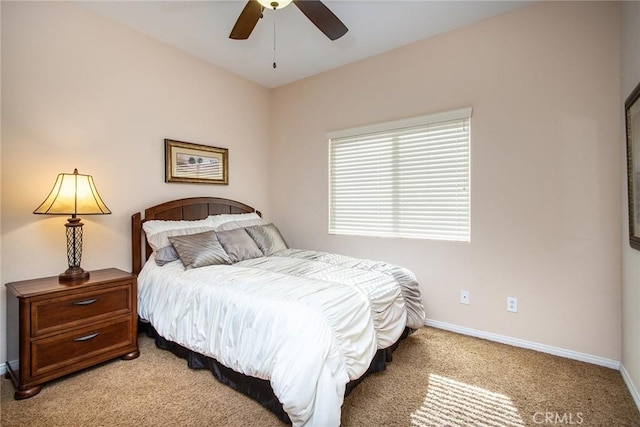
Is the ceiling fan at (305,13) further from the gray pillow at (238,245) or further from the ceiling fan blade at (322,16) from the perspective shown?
the gray pillow at (238,245)

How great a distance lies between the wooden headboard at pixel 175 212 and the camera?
112 inches

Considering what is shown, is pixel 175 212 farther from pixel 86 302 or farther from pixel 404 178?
pixel 404 178

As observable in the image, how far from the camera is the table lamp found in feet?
7.11

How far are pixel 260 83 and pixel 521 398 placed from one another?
4090mm

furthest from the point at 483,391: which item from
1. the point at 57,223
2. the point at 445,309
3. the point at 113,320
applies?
the point at 57,223

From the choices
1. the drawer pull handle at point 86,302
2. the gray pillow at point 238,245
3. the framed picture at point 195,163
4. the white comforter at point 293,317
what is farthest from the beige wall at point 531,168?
the drawer pull handle at point 86,302

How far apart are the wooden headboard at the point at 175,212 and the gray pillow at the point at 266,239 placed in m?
0.52

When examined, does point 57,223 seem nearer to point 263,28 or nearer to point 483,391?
point 263,28

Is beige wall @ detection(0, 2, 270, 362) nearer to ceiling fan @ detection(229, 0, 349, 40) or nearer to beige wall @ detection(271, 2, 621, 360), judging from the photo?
ceiling fan @ detection(229, 0, 349, 40)

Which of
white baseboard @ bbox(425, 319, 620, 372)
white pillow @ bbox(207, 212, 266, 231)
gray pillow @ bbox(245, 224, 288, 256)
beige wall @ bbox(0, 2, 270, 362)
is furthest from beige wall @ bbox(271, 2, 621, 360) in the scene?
beige wall @ bbox(0, 2, 270, 362)

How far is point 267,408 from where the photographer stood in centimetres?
180

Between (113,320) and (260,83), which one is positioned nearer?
(113,320)

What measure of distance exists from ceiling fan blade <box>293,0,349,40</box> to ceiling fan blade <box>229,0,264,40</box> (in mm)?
270

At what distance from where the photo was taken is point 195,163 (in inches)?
132
